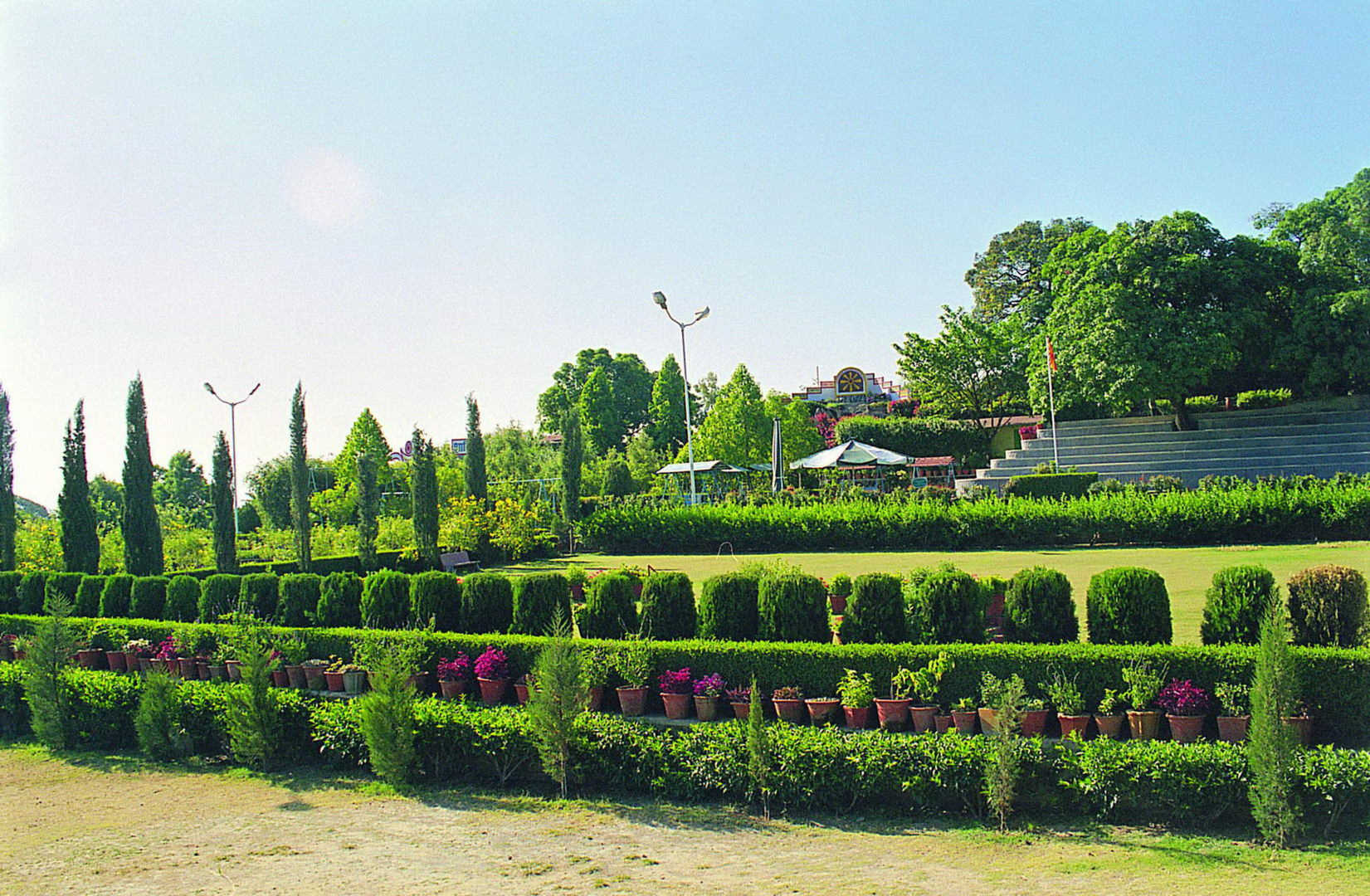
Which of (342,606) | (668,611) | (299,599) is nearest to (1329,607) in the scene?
(668,611)

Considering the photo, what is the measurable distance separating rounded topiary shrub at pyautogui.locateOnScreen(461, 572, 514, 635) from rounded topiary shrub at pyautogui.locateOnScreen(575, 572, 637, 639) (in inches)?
39.2

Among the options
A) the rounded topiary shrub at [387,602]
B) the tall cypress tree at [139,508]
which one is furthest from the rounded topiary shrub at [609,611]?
the tall cypress tree at [139,508]

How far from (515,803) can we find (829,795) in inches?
94.0

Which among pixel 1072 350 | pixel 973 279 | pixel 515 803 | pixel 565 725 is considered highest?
pixel 973 279

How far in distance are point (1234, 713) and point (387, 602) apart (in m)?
8.00

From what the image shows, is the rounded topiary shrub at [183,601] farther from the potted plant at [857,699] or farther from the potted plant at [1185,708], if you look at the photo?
the potted plant at [1185,708]

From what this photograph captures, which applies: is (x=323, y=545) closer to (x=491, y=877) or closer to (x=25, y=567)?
(x=25, y=567)

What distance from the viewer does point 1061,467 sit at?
28.5 metres

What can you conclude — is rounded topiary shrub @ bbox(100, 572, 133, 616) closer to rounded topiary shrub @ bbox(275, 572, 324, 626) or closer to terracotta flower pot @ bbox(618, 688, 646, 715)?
rounded topiary shrub @ bbox(275, 572, 324, 626)

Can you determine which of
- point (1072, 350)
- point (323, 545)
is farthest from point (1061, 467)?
point (323, 545)

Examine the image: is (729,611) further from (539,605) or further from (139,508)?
(139,508)

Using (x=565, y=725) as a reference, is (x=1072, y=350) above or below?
above

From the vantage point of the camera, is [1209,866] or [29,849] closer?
[1209,866]

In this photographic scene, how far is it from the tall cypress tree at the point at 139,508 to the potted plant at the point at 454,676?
34.9ft
